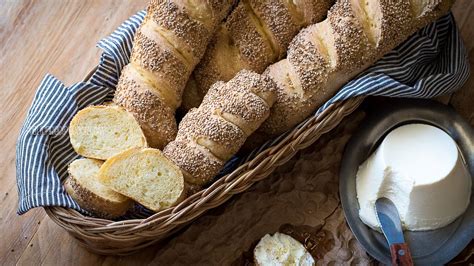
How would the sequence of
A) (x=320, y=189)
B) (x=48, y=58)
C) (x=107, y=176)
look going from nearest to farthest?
(x=107, y=176) < (x=320, y=189) < (x=48, y=58)

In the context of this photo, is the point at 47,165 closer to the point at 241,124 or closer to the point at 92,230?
the point at 92,230

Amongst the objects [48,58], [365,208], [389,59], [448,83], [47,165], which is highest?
[48,58]

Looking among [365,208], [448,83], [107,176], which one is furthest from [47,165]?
[448,83]

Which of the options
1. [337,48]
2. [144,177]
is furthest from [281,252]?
[337,48]

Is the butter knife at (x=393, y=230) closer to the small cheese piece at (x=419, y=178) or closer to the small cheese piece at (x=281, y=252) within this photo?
the small cheese piece at (x=419, y=178)

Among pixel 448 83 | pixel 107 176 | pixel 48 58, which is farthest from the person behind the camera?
pixel 48 58

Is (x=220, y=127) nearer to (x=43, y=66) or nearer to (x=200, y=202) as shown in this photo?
(x=200, y=202)

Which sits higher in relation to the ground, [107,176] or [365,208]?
[107,176]

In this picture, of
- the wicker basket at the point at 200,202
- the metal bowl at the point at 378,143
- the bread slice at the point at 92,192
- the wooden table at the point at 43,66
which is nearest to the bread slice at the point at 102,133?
the bread slice at the point at 92,192
